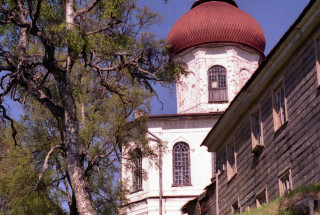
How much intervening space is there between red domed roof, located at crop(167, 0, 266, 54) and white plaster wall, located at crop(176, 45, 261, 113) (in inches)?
22.8

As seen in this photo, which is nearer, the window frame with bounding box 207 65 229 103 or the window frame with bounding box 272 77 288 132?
the window frame with bounding box 272 77 288 132

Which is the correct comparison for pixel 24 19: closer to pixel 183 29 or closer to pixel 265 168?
pixel 265 168

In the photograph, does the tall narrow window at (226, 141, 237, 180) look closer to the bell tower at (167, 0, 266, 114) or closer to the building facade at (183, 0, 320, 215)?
the building facade at (183, 0, 320, 215)

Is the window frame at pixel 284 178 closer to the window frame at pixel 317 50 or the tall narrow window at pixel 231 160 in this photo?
the window frame at pixel 317 50

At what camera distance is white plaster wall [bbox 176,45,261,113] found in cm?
4522

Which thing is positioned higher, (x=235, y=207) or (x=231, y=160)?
(x=231, y=160)

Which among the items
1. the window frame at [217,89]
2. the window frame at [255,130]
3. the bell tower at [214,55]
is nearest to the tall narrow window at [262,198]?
the window frame at [255,130]

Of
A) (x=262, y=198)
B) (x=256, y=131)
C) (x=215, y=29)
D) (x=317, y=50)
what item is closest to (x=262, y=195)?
(x=262, y=198)

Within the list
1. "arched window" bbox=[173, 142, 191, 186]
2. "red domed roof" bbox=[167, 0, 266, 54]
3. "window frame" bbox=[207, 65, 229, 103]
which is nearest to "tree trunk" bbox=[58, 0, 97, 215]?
"arched window" bbox=[173, 142, 191, 186]

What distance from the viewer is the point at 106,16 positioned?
67.5ft

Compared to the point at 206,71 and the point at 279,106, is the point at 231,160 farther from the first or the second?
the point at 206,71

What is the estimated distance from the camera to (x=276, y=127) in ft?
68.3

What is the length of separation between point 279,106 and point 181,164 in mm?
22743

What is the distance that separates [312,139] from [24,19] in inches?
329
